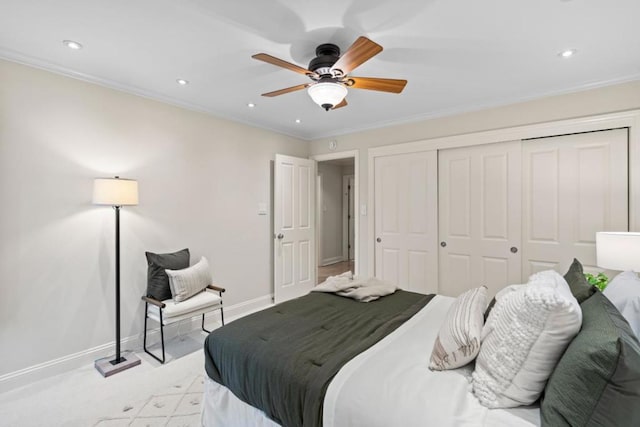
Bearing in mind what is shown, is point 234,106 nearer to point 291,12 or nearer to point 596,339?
point 291,12

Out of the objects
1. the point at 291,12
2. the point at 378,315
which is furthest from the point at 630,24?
the point at 378,315

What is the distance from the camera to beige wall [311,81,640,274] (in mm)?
2740

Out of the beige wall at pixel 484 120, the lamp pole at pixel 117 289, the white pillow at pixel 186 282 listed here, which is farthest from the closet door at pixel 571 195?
the lamp pole at pixel 117 289

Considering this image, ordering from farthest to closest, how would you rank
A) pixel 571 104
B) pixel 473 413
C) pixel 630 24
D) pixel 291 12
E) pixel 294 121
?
pixel 294 121 → pixel 571 104 → pixel 630 24 → pixel 291 12 → pixel 473 413

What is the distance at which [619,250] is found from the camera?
2.15m

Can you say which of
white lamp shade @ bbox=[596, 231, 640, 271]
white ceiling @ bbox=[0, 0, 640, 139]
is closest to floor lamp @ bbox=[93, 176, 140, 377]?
white ceiling @ bbox=[0, 0, 640, 139]

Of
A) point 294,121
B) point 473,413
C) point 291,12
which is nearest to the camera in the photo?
point 473,413

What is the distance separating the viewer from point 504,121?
128 inches

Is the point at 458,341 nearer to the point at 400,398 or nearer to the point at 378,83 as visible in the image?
the point at 400,398

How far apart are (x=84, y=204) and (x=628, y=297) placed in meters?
3.70

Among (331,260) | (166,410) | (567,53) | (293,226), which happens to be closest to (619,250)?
(567,53)

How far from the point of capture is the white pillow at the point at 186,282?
9.30ft

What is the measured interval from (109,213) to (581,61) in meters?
4.22

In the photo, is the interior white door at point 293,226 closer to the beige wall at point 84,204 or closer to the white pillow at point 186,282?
the beige wall at point 84,204
